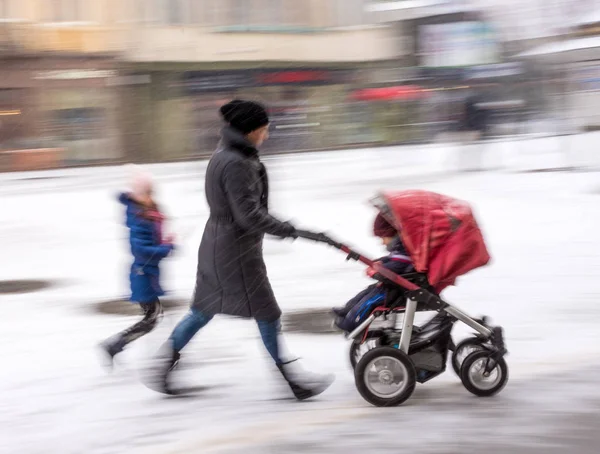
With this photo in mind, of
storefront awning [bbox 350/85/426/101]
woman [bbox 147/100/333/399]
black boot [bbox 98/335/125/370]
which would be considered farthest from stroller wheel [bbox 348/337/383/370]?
storefront awning [bbox 350/85/426/101]

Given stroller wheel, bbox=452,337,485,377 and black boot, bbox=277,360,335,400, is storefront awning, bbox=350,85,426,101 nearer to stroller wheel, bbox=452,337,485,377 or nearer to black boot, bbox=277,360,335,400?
stroller wheel, bbox=452,337,485,377

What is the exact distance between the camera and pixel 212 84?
30.4 metres

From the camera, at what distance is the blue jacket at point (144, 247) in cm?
614

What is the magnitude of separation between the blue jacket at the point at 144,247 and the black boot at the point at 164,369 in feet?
1.99

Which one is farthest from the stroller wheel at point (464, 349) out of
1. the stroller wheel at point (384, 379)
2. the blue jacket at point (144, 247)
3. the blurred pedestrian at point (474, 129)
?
the blurred pedestrian at point (474, 129)

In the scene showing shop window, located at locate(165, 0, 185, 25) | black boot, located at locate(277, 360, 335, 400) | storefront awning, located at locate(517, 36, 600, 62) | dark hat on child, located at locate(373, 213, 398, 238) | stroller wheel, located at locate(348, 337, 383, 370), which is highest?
shop window, located at locate(165, 0, 185, 25)

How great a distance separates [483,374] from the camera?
5555 mm

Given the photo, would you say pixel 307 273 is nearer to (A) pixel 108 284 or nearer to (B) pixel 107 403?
(A) pixel 108 284

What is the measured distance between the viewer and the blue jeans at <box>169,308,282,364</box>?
219 inches

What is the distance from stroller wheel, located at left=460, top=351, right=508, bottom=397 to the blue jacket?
189 centimetres

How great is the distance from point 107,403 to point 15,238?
805 centimetres

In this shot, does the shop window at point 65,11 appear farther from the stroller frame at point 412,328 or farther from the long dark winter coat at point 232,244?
the stroller frame at point 412,328

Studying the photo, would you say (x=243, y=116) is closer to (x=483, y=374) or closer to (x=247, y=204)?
(x=247, y=204)

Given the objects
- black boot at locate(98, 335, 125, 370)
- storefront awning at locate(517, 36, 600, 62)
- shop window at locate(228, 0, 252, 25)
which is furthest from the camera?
shop window at locate(228, 0, 252, 25)
